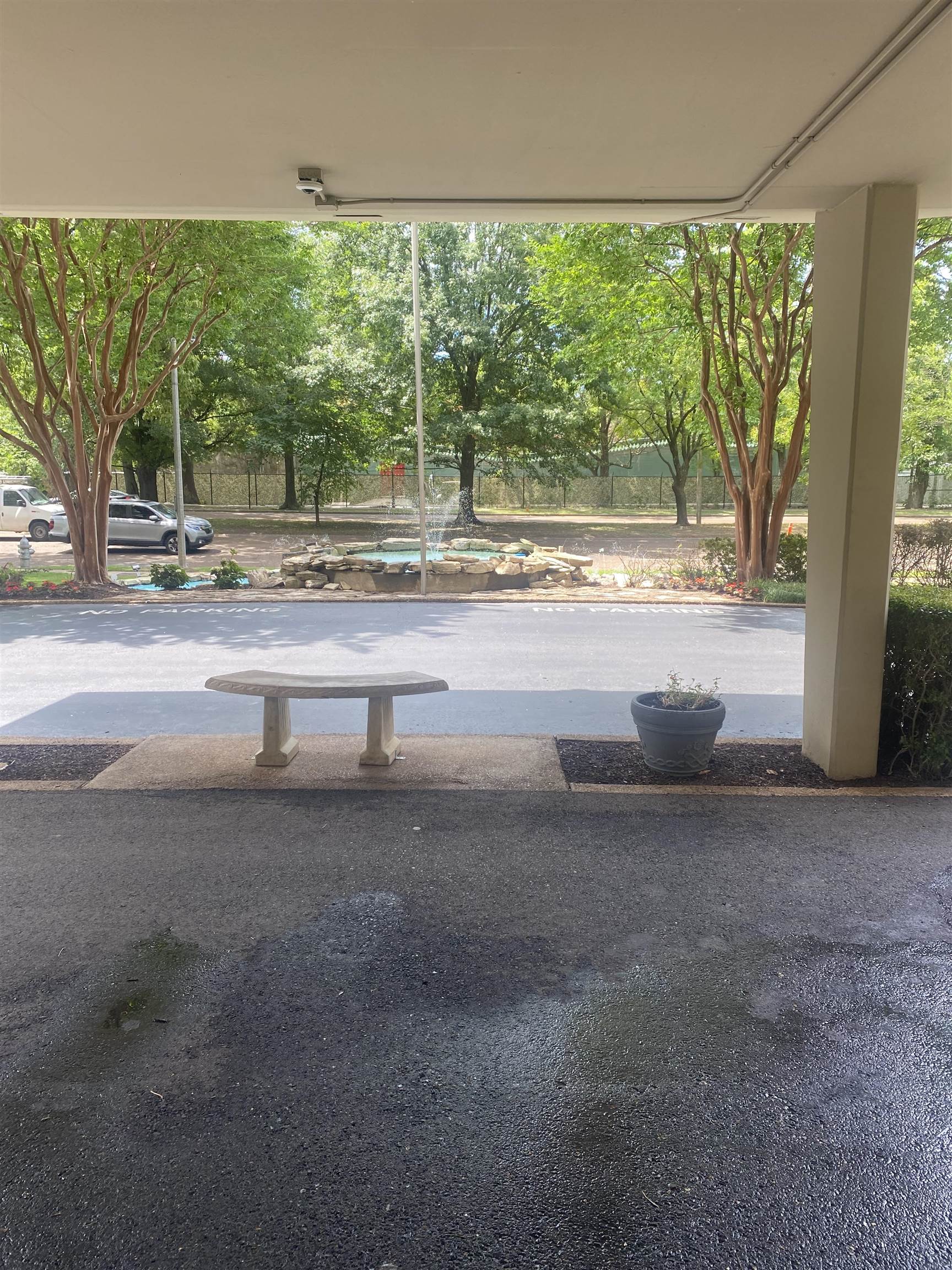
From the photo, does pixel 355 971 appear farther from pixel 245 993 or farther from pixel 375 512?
pixel 375 512

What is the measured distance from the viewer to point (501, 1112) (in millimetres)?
2584

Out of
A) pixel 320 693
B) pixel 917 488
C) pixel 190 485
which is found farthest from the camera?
pixel 917 488

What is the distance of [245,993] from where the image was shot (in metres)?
3.17

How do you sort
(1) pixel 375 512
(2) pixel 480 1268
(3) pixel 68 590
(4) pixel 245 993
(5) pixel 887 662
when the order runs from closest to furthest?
(2) pixel 480 1268 → (4) pixel 245 993 → (5) pixel 887 662 → (3) pixel 68 590 → (1) pixel 375 512

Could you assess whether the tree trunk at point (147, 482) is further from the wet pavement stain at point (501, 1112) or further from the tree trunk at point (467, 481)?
the wet pavement stain at point (501, 1112)

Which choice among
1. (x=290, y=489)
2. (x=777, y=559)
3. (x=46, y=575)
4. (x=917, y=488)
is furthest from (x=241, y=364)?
(x=917, y=488)

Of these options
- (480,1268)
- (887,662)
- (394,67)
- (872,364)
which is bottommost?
(480,1268)

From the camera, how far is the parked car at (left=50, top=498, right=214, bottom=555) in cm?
2217

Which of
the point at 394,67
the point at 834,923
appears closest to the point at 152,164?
the point at 394,67

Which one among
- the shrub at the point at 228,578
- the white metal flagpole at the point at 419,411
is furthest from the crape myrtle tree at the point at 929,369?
the shrub at the point at 228,578

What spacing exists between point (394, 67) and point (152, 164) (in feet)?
6.10

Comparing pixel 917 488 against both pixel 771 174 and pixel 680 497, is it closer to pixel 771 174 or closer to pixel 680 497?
pixel 680 497

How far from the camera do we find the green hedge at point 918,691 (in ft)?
17.3

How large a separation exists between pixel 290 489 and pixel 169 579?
18.6 metres
